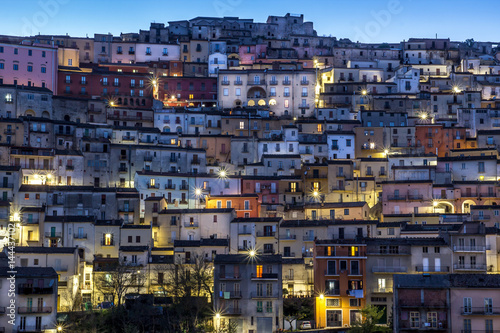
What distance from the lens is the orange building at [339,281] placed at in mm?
59616

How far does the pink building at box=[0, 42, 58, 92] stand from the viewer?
92188 mm

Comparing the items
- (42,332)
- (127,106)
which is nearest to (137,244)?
(42,332)

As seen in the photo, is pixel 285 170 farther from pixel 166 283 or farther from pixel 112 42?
pixel 112 42

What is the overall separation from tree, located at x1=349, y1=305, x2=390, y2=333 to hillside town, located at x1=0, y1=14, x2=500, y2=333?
1.29 feet

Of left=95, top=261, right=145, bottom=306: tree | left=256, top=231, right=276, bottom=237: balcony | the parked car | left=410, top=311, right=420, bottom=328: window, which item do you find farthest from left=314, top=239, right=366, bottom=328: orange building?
left=95, top=261, right=145, bottom=306: tree

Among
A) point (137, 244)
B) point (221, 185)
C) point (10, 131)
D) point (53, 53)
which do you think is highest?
point (53, 53)

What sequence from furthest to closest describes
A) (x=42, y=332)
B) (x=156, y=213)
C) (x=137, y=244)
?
(x=156, y=213) < (x=137, y=244) < (x=42, y=332)

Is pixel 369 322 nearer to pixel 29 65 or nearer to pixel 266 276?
pixel 266 276

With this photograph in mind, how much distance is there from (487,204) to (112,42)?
54353 millimetres

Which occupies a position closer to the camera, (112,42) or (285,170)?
(285,170)

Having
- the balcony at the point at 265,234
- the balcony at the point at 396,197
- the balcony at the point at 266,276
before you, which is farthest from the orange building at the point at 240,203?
the balcony at the point at 266,276

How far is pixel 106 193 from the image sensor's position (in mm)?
74062

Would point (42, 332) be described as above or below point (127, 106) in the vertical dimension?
below

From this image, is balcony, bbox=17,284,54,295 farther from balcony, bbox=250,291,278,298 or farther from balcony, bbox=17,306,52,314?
balcony, bbox=250,291,278,298
